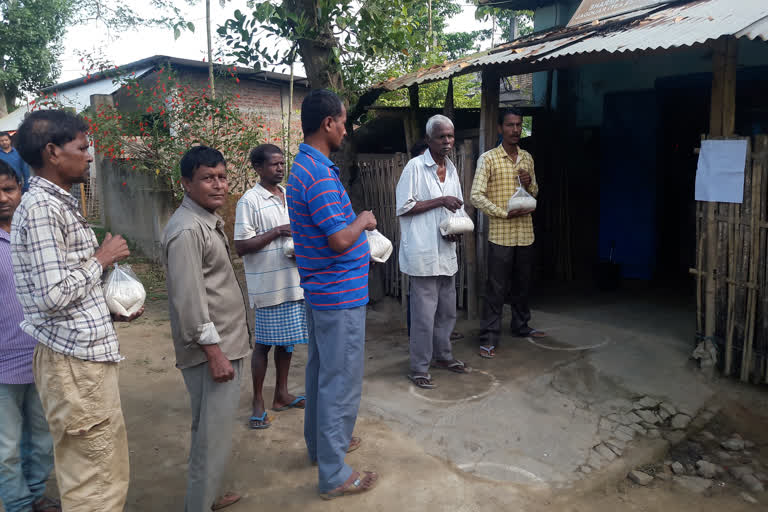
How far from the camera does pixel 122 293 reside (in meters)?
2.18

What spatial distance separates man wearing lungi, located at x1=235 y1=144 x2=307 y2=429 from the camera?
349 centimetres

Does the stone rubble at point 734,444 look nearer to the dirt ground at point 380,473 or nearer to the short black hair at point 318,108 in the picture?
the dirt ground at point 380,473

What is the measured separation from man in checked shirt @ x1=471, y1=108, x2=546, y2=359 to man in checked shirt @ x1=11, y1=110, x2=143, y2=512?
3.16m

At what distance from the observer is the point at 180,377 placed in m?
4.72

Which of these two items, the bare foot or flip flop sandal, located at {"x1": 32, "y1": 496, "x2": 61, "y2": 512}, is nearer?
flip flop sandal, located at {"x1": 32, "y1": 496, "x2": 61, "y2": 512}

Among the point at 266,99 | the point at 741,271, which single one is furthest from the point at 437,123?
the point at 266,99

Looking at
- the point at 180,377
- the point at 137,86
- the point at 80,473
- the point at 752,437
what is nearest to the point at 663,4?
the point at 752,437

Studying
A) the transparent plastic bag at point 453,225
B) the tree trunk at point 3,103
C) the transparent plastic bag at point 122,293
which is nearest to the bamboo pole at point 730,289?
the transparent plastic bag at point 453,225

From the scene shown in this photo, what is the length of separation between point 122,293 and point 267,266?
1.35 meters

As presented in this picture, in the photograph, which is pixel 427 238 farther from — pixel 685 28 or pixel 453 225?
pixel 685 28

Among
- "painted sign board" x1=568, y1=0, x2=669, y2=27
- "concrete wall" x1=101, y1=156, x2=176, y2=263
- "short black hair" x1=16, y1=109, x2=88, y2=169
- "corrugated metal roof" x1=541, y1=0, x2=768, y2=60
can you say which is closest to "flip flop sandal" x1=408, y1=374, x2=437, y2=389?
"corrugated metal roof" x1=541, y1=0, x2=768, y2=60

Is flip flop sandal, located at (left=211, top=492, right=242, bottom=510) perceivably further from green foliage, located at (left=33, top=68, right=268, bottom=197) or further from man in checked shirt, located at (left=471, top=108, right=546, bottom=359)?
green foliage, located at (left=33, top=68, right=268, bottom=197)

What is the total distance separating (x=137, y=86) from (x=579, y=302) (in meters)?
6.66

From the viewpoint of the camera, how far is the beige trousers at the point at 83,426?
210 cm
